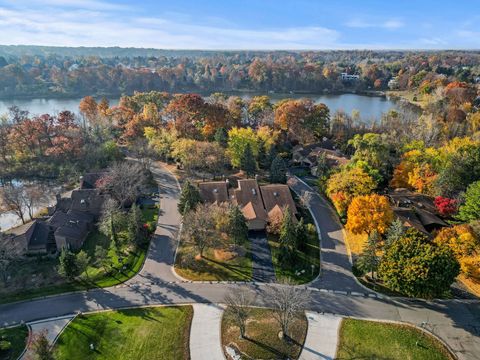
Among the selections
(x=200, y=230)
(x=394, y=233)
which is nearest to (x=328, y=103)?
(x=394, y=233)

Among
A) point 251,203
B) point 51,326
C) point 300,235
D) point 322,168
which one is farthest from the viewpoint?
point 322,168

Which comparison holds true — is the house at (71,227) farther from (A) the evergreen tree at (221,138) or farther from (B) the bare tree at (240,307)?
(A) the evergreen tree at (221,138)

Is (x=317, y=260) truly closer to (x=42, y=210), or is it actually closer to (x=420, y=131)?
(x=42, y=210)

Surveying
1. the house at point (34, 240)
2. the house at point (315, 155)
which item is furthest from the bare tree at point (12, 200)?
the house at point (315, 155)

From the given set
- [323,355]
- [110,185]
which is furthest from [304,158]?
[323,355]

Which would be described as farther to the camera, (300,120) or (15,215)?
(300,120)

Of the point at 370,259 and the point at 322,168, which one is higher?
the point at 322,168

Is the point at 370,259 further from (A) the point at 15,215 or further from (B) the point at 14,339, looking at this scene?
(A) the point at 15,215
